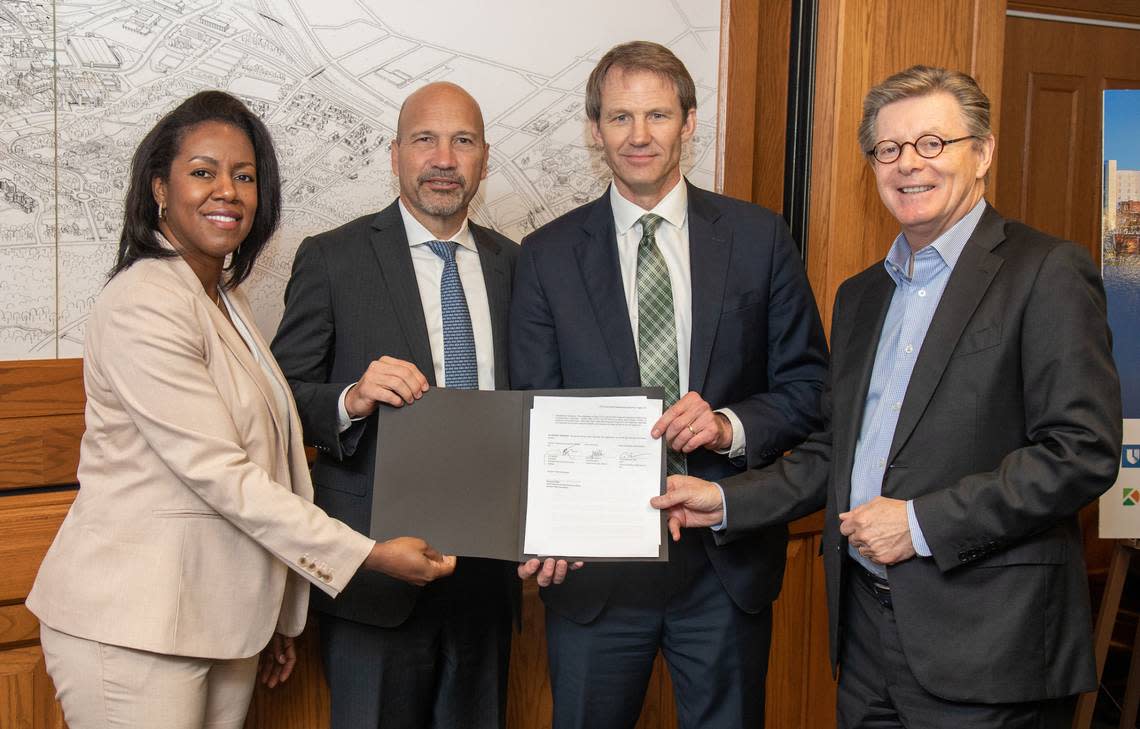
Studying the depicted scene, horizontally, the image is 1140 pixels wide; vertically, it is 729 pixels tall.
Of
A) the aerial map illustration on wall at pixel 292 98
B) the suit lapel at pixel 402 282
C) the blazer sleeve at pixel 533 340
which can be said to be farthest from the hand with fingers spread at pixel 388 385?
the aerial map illustration on wall at pixel 292 98

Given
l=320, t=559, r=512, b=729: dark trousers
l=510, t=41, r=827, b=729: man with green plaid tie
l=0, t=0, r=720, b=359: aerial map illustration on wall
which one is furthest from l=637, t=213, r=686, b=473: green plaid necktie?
l=0, t=0, r=720, b=359: aerial map illustration on wall

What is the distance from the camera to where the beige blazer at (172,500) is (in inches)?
68.0

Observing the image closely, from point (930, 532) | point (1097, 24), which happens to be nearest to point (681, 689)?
point (930, 532)

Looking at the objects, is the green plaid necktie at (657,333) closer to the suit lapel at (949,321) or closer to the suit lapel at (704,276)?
the suit lapel at (704,276)

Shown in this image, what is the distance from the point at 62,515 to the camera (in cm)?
227

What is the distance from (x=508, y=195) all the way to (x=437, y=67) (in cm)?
41

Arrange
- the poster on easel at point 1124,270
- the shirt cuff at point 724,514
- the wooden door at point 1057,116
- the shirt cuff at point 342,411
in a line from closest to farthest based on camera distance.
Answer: the shirt cuff at point 724,514
the shirt cuff at point 342,411
the poster on easel at point 1124,270
the wooden door at point 1057,116

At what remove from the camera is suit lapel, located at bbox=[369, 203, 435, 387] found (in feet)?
7.45

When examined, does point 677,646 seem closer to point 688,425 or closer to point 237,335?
point 688,425

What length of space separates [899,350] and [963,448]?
23 centimetres

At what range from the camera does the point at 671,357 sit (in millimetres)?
2176

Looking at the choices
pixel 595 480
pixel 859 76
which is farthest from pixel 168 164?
pixel 859 76

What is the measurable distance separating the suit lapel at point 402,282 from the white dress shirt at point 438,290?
1.0 inches

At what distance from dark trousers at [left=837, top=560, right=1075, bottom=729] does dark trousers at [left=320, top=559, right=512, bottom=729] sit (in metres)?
0.83
